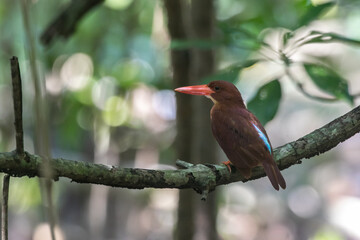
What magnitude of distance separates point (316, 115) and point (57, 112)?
4425 millimetres

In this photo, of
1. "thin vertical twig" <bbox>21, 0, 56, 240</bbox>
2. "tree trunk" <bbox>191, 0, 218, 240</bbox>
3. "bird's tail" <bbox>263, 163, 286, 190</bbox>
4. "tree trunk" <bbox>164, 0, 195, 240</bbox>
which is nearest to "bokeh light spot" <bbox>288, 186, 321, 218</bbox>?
"tree trunk" <bbox>191, 0, 218, 240</bbox>

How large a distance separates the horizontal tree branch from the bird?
2.4 inches

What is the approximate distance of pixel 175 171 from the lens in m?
1.73

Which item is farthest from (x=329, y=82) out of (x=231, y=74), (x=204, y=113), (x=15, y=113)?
(x=15, y=113)

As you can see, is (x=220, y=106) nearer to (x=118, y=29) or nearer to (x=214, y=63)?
(x=214, y=63)

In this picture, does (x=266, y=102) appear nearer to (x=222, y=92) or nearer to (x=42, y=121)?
(x=222, y=92)

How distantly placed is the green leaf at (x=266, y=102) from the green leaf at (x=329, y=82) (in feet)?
0.64

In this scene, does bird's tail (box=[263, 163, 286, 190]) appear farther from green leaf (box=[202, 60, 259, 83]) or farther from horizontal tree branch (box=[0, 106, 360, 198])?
green leaf (box=[202, 60, 259, 83])

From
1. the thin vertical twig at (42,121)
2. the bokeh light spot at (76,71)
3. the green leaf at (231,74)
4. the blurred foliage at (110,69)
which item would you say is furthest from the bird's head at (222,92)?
the bokeh light spot at (76,71)

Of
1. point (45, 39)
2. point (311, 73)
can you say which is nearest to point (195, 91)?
point (311, 73)

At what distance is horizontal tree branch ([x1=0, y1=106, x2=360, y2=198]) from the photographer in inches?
53.0

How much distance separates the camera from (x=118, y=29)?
18.0 ft

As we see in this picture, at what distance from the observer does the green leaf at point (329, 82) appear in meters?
2.50

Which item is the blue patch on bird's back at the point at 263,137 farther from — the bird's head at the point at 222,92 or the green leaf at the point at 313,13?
the green leaf at the point at 313,13
